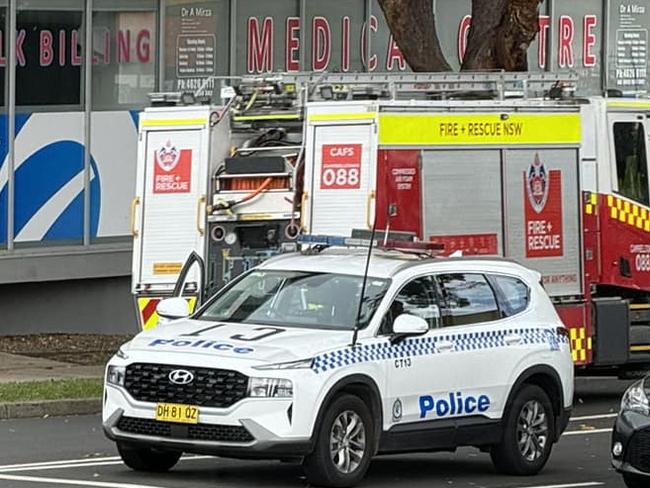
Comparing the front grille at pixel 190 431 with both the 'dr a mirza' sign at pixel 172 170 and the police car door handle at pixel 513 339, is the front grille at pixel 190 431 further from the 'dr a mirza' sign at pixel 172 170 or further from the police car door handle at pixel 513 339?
the 'dr a mirza' sign at pixel 172 170

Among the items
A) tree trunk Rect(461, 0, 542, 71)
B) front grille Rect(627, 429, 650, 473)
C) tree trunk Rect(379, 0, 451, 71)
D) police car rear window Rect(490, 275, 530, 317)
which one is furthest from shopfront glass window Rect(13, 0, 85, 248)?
front grille Rect(627, 429, 650, 473)

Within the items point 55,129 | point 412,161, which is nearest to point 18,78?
point 55,129

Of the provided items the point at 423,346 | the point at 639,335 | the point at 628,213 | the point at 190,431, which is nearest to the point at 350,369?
the point at 423,346

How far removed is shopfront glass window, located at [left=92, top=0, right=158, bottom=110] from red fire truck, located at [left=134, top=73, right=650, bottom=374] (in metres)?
6.27

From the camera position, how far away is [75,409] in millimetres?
17781

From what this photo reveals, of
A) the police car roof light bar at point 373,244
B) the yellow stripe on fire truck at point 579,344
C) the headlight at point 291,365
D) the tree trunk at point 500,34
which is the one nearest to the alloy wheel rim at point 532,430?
the police car roof light bar at point 373,244

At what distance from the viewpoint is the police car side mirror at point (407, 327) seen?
1318 centimetres

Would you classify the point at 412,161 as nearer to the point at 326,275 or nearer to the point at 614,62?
the point at 326,275

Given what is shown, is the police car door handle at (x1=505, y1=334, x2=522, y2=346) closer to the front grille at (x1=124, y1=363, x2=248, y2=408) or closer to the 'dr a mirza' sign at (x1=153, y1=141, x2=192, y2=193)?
the front grille at (x1=124, y1=363, x2=248, y2=408)

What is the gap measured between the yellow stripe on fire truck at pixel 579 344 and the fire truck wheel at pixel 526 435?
164 inches

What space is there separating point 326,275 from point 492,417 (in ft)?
5.43

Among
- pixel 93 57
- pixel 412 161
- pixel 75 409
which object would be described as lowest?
pixel 75 409

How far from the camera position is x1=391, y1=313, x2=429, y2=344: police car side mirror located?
13.2m

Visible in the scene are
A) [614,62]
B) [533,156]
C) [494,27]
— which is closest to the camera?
[533,156]
